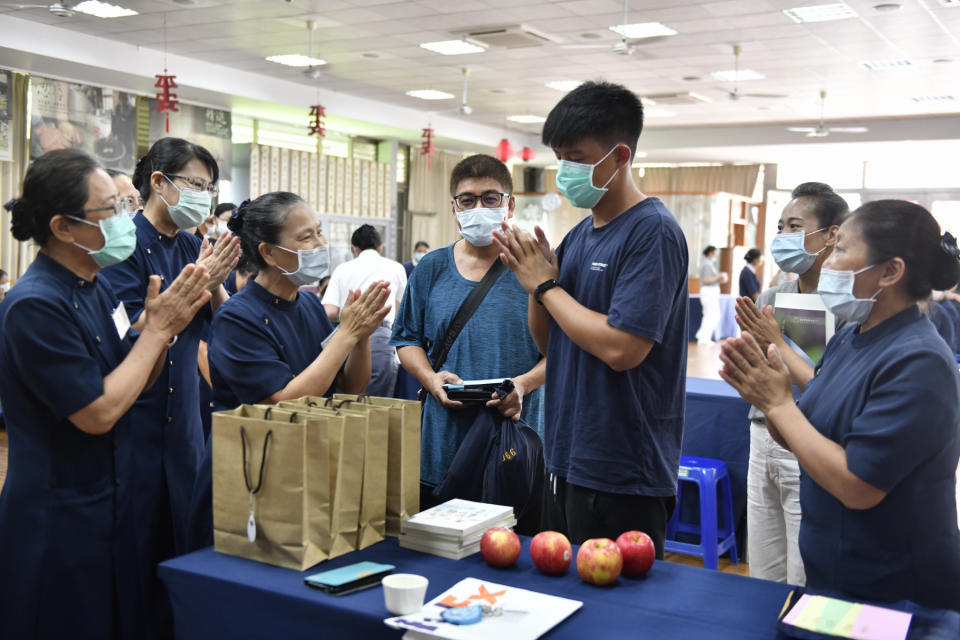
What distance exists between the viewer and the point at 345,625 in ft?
4.70

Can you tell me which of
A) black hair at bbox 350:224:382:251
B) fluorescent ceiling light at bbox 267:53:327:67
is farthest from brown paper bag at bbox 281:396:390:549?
fluorescent ceiling light at bbox 267:53:327:67

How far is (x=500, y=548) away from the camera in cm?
163

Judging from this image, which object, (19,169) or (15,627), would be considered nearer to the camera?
(15,627)

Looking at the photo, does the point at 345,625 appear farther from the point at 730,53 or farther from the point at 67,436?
the point at 730,53

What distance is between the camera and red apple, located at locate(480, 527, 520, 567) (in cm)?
163

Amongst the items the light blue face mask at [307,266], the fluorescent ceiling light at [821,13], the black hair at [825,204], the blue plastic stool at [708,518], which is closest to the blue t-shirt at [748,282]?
the fluorescent ceiling light at [821,13]

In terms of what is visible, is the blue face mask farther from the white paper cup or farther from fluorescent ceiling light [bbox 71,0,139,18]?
fluorescent ceiling light [bbox 71,0,139,18]

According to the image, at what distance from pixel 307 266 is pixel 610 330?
901 mm

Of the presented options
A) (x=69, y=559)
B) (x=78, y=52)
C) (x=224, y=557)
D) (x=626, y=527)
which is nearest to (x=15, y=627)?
(x=69, y=559)

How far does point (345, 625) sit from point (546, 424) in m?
0.79

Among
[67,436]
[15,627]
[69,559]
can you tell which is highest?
[67,436]

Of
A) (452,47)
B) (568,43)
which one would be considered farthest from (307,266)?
(452,47)

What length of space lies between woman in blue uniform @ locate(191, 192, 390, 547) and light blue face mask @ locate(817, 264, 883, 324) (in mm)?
1033

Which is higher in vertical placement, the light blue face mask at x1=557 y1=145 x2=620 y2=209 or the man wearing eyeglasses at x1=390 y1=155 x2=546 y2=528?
the light blue face mask at x1=557 y1=145 x2=620 y2=209
